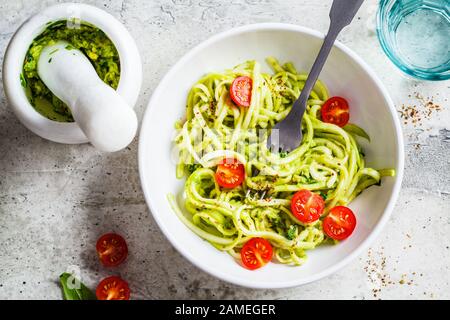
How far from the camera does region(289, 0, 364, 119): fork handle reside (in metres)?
2.21

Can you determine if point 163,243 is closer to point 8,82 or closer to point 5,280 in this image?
point 5,280

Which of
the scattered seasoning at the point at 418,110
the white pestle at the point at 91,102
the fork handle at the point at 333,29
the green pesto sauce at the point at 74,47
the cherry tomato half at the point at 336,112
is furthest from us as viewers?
the scattered seasoning at the point at 418,110

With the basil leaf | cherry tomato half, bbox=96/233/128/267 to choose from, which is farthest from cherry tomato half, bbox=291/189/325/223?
Answer: the basil leaf

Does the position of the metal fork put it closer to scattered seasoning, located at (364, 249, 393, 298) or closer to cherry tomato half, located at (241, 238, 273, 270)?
cherry tomato half, located at (241, 238, 273, 270)

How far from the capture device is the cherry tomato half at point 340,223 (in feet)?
7.55

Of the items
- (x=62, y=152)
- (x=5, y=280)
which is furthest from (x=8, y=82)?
(x=5, y=280)

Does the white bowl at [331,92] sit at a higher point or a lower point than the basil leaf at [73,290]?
higher

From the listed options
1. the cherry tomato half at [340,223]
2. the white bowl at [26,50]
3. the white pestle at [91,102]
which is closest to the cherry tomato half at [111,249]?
the white bowl at [26,50]

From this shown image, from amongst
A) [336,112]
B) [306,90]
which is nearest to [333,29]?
[306,90]

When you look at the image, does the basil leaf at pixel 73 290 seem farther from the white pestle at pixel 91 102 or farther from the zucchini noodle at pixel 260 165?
the white pestle at pixel 91 102

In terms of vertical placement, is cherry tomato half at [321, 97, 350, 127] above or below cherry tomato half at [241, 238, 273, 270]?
above

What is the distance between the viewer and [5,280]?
259cm

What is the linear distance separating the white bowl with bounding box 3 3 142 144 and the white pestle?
0.13m

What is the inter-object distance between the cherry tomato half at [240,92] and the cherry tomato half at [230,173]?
0.75 feet
